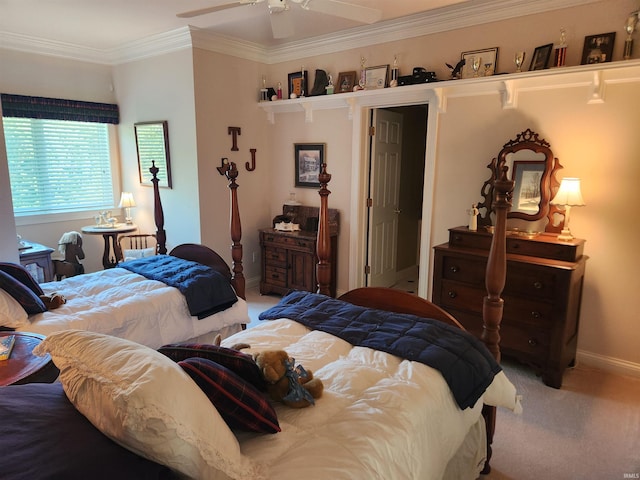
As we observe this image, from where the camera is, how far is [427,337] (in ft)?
6.21

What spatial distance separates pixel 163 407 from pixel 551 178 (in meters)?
3.21

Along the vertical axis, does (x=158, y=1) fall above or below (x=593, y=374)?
above

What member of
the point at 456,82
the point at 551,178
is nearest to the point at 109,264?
the point at 456,82

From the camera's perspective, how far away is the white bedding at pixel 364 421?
123 cm

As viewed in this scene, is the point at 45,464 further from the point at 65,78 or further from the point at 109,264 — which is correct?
the point at 65,78

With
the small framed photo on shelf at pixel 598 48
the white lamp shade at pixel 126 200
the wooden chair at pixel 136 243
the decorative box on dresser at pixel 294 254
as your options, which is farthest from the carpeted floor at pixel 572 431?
the white lamp shade at pixel 126 200

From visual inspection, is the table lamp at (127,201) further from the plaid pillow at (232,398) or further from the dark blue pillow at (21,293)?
the plaid pillow at (232,398)

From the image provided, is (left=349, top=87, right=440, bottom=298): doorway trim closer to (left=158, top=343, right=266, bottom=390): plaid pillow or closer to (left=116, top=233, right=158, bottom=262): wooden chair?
(left=116, top=233, right=158, bottom=262): wooden chair

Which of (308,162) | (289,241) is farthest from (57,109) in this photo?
(289,241)

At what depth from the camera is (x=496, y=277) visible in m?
2.06

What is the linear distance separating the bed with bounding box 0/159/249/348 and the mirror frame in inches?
61.0

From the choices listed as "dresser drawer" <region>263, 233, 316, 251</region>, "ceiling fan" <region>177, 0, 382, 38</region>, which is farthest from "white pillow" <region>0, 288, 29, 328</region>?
"dresser drawer" <region>263, 233, 316, 251</region>

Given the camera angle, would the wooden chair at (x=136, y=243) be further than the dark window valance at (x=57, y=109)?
Yes

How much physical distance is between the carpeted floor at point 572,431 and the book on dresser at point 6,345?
242 centimetres
